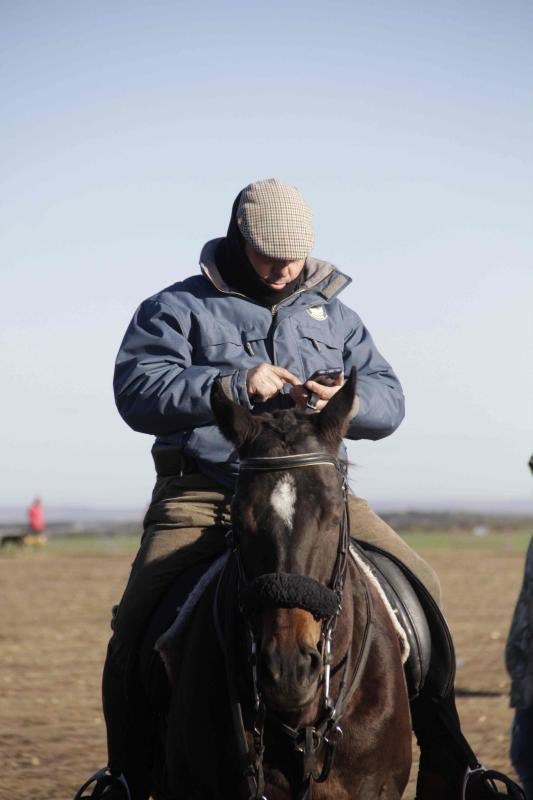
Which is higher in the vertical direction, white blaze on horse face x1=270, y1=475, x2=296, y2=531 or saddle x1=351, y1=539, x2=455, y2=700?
white blaze on horse face x1=270, y1=475, x2=296, y2=531

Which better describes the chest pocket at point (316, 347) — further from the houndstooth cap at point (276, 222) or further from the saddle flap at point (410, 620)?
the saddle flap at point (410, 620)

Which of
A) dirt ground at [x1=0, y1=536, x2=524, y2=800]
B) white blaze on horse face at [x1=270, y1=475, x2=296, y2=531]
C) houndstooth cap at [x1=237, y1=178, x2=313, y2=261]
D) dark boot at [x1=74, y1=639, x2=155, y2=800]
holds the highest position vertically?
houndstooth cap at [x1=237, y1=178, x2=313, y2=261]

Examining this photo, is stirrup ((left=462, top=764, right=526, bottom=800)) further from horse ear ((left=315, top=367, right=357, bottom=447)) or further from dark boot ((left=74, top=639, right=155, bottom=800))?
horse ear ((left=315, top=367, right=357, bottom=447))

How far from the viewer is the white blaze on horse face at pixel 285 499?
4.79m

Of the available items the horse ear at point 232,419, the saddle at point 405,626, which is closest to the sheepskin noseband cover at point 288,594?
the horse ear at point 232,419

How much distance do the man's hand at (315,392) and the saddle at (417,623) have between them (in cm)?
73

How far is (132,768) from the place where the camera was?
613 centimetres

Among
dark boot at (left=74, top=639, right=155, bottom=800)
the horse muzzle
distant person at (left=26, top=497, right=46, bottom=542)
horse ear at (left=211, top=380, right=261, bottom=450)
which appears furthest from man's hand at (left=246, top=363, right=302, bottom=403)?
distant person at (left=26, top=497, right=46, bottom=542)

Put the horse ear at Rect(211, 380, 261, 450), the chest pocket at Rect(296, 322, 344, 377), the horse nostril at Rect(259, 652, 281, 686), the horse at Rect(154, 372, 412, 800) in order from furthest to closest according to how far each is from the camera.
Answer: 1. the chest pocket at Rect(296, 322, 344, 377)
2. the horse ear at Rect(211, 380, 261, 450)
3. the horse at Rect(154, 372, 412, 800)
4. the horse nostril at Rect(259, 652, 281, 686)

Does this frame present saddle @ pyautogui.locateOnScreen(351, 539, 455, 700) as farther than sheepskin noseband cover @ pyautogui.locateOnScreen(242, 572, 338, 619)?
Yes

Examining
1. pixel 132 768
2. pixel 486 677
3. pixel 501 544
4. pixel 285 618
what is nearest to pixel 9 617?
pixel 486 677

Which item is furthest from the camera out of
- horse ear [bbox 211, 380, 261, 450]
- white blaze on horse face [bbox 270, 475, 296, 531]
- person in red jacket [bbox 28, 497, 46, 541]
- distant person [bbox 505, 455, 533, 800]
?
person in red jacket [bbox 28, 497, 46, 541]

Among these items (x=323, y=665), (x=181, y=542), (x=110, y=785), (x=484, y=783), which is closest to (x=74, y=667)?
(x=110, y=785)

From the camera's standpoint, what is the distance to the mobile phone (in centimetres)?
546
